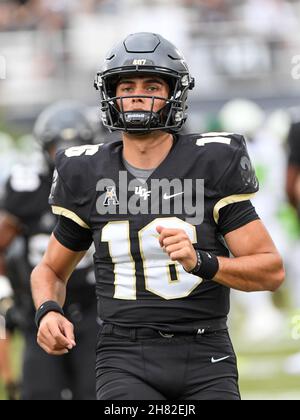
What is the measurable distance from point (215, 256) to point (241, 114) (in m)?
8.01

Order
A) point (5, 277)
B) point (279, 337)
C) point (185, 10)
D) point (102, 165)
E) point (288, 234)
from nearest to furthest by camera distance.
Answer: point (102, 165) → point (5, 277) → point (279, 337) → point (288, 234) → point (185, 10)

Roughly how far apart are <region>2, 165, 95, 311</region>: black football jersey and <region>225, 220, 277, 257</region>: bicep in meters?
2.40

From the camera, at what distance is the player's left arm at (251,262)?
366 centimetres

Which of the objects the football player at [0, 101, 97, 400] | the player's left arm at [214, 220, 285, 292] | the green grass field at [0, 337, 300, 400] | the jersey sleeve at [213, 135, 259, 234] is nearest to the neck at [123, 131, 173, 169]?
the jersey sleeve at [213, 135, 259, 234]

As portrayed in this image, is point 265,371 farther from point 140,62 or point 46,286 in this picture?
point 140,62

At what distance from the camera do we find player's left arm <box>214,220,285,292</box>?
12.0 ft

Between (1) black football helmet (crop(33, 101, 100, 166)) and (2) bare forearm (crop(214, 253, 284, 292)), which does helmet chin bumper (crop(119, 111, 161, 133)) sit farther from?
(1) black football helmet (crop(33, 101, 100, 166))

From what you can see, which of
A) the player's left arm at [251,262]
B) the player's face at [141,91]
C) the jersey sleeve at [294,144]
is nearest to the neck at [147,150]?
the player's face at [141,91]

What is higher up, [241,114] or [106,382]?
[241,114]

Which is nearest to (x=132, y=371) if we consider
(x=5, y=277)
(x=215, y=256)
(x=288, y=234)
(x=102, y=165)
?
(x=215, y=256)

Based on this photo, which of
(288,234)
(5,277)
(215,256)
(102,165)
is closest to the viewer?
(215,256)

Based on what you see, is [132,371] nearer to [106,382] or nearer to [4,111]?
[106,382]

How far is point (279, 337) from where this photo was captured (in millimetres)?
10102
